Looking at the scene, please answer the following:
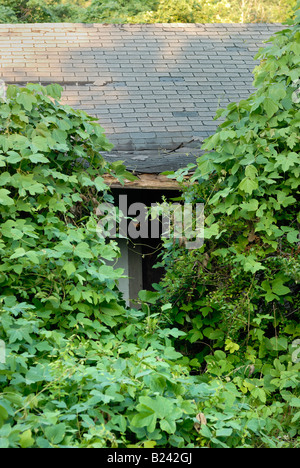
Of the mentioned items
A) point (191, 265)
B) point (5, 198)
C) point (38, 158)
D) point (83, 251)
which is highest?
point (38, 158)

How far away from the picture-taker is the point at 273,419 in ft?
12.5

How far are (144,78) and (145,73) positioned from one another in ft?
0.51

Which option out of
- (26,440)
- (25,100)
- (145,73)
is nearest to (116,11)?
(145,73)

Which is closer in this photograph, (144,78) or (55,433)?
(55,433)

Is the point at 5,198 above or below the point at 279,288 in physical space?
above

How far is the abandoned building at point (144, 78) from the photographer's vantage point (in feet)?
20.0

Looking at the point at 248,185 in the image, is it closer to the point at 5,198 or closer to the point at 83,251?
the point at 83,251

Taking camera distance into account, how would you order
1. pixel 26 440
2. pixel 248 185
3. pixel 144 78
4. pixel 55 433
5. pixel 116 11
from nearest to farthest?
pixel 26 440
pixel 55 433
pixel 248 185
pixel 144 78
pixel 116 11

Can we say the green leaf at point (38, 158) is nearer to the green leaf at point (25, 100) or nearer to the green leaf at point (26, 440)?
the green leaf at point (25, 100)

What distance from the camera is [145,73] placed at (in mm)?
7430

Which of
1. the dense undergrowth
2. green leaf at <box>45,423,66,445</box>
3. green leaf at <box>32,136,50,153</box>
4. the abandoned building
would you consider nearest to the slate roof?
the abandoned building

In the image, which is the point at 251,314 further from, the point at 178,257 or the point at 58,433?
the point at 58,433

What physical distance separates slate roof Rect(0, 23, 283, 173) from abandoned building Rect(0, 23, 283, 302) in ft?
0.04
